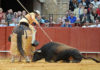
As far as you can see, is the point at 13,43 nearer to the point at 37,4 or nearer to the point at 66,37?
the point at 66,37

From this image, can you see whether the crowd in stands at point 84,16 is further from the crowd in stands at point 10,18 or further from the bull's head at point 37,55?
the bull's head at point 37,55

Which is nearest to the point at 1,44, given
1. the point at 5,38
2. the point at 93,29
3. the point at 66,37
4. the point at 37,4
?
the point at 5,38

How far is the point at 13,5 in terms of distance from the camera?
25719mm

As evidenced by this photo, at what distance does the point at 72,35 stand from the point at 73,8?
3.36m

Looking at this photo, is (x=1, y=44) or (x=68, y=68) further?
(x=1, y=44)

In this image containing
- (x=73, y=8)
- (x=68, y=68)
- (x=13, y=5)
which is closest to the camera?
(x=68, y=68)

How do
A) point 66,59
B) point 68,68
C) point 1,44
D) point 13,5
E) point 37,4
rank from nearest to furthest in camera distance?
point 68,68 < point 66,59 < point 1,44 < point 37,4 < point 13,5

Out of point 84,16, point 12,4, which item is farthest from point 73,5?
point 12,4

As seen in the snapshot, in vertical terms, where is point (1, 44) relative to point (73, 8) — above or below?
below

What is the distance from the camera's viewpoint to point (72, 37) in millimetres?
18047

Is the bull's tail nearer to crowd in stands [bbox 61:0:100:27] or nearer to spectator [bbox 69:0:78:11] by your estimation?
crowd in stands [bbox 61:0:100:27]

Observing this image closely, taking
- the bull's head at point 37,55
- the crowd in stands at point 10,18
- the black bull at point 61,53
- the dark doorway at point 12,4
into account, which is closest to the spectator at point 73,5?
the crowd in stands at point 10,18

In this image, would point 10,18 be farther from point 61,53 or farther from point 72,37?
point 61,53

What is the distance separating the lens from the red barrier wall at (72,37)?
58.8ft
